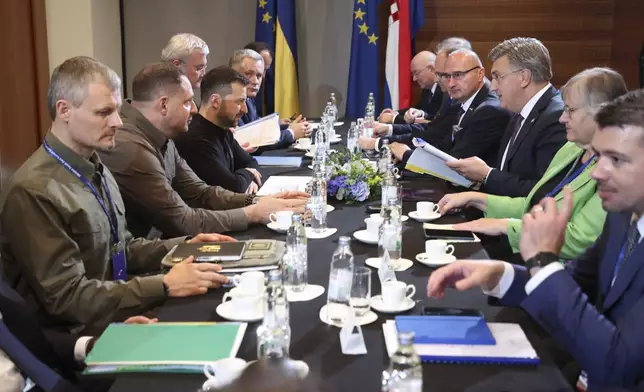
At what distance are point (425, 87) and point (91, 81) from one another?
440cm

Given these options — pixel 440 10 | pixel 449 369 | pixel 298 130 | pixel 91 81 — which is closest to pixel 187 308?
pixel 449 369

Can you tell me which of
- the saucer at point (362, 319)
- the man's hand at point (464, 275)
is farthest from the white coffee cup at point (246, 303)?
the man's hand at point (464, 275)

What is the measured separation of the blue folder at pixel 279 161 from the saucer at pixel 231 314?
2343 millimetres

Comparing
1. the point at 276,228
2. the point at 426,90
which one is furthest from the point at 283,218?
the point at 426,90

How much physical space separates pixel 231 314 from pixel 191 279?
0.25 metres

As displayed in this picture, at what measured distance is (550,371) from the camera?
4.82 ft

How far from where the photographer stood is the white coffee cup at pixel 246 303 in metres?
1.75

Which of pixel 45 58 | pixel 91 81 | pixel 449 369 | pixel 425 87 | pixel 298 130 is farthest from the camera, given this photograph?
pixel 425 87

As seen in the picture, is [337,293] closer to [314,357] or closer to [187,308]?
[314,357]

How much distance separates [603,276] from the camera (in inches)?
70.1

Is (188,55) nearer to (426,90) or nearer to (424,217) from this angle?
(426,90)

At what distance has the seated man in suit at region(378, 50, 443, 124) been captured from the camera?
6.07 metres

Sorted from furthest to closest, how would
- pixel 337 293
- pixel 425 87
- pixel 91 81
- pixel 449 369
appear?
pixel 425 87
pixel 91 81
pixel 337 293
pixel 449 369

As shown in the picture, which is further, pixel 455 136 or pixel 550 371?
pixel 455 136
